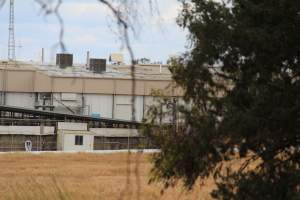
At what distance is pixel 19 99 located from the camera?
7300 cm

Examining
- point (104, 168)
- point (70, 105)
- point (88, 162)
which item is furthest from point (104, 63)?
point (104, 168)

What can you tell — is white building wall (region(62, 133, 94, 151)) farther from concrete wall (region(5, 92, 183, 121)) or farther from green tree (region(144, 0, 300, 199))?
green tree (region(144, 0, 300, 199))

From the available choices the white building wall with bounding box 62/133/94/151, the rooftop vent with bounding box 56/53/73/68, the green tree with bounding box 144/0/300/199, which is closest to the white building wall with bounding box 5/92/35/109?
the white building wall with bounding box 62/133/94/151

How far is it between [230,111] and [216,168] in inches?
33.0

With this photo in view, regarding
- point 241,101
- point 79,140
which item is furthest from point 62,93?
point 241,101

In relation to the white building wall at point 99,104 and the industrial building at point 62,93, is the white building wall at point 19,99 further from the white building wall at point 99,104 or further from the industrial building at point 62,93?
the white building wall at point 99,104

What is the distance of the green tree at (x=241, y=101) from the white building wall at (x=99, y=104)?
66.0 metres

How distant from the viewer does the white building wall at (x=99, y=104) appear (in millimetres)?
74062

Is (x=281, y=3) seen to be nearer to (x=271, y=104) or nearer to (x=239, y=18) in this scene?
(x=239, y=18)

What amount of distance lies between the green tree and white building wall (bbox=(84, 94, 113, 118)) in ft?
216

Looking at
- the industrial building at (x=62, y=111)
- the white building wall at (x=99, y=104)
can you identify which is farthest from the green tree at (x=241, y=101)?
the white building wall at (x=99, y=104)

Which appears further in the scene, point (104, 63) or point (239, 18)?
point (104, 63)

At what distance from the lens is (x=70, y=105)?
7419 cm

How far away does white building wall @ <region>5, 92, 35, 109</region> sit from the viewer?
7250cm
